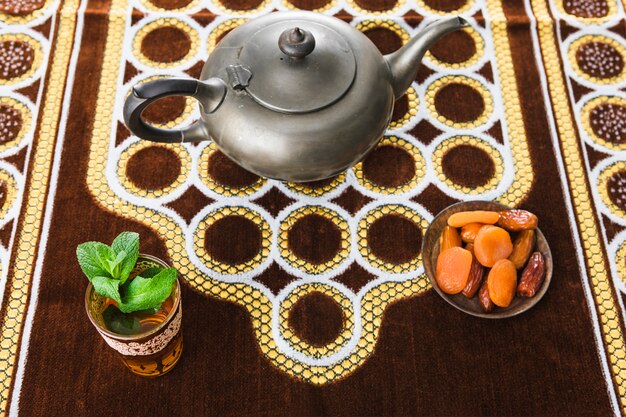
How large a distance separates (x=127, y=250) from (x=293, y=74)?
0.28 meters

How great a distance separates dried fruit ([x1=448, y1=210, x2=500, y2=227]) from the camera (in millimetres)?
811

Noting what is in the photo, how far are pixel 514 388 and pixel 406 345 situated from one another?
153 millimetres

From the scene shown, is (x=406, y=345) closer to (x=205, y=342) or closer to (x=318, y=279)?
(x=318, y=279)

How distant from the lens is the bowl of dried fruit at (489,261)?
0.78m

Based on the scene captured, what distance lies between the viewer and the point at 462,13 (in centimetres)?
109

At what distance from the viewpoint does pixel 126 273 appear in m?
0.65

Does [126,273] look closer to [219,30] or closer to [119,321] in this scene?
[119,321]

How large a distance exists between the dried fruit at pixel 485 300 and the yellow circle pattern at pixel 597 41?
0.49 m

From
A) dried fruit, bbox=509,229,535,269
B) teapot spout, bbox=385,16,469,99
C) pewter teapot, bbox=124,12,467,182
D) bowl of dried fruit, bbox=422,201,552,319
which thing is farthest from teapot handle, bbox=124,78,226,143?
dried fruit, bbox=509,229,535,269

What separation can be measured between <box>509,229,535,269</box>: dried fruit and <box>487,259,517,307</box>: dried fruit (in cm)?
3

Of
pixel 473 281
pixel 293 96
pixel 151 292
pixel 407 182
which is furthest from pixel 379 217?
pixel 151 292

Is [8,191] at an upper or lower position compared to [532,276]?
lower

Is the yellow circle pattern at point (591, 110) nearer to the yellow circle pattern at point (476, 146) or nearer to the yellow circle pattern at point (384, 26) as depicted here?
the yellow circle pattern at point (476, 146)

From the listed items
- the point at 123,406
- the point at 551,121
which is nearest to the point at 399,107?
the point at 551,121
